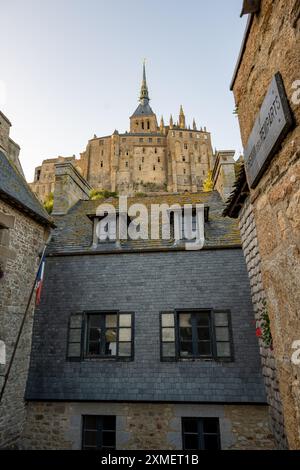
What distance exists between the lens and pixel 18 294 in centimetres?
874

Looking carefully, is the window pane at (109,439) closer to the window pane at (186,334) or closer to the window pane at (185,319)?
the window pane at (186,334)

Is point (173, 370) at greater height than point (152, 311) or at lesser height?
lesser

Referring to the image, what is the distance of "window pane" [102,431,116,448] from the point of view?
806cm

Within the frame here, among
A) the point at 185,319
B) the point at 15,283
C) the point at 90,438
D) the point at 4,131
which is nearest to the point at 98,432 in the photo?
the point at 90,438

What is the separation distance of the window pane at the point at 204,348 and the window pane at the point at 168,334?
831mm

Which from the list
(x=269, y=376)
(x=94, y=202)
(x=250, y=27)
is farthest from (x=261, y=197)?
(x=94, y=202)

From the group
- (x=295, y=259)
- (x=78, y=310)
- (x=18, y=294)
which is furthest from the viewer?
(x=78, y=310)

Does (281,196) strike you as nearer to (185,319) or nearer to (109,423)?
(185,319)

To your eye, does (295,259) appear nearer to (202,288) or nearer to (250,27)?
(250,27)

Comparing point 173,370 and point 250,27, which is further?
point 173,370

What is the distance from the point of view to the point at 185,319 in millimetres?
8984

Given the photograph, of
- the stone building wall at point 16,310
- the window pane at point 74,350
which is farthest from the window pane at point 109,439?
the stone building wall at point 16,310
